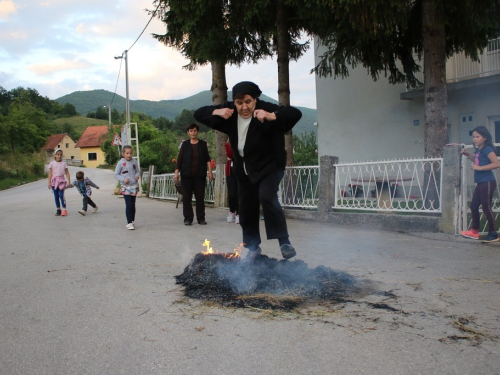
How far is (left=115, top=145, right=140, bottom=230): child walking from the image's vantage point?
9781 mm

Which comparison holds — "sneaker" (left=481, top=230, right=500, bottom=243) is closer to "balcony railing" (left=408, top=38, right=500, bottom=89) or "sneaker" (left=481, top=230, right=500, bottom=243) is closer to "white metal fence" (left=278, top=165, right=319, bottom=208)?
"white metal fence" (left=278, top=165, right=319, bottom=208)

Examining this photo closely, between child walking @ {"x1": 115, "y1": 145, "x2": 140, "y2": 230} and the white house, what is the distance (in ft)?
35.3

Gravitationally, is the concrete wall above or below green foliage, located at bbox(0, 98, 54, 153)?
below

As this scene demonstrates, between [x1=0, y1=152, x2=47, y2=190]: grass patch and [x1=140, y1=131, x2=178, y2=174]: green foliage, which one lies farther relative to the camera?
[x1=0, y1=152, x2=47, y2=190]: grass patch

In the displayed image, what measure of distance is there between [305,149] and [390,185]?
14.3m

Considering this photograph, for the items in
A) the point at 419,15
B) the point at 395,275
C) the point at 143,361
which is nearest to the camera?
the point at 143,361

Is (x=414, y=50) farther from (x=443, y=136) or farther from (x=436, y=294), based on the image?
(x=436, y=294)

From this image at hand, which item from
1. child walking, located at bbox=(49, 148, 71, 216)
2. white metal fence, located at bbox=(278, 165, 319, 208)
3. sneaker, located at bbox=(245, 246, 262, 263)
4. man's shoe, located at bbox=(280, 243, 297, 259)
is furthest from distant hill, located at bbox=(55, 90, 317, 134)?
man's shoe, located at bbox=(280, 243, 297, 259)

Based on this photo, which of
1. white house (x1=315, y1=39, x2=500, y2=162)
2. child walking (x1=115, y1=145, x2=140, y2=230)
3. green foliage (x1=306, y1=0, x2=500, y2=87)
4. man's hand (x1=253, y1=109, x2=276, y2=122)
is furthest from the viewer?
white house (x1=315, y1=39, x2=500, y2=162)

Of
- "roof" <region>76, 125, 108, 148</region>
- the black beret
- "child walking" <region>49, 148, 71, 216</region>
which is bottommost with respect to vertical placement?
"child walking" <region>49, 148, 71, 216</region>

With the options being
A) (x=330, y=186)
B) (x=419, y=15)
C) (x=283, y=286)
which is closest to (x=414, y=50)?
(x=419, y=15)

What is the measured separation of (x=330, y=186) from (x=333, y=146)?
10.3 meters

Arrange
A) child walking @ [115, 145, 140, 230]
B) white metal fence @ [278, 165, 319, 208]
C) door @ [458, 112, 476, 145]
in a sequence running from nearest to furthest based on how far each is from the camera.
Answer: child walking @ [115, 145, 140, 230], white metal fence @ [278, 165, 319, 208], door @ [458, 112, 476, 145]

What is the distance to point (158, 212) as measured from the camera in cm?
1358
